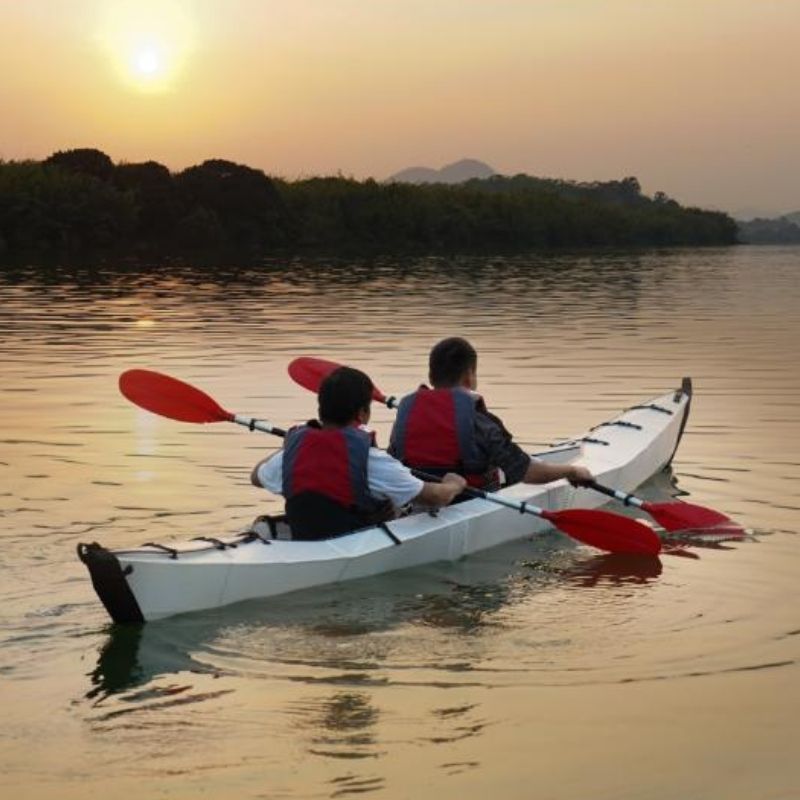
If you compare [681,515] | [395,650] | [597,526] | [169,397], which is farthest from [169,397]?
[395,650]

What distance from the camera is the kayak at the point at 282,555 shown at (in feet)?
22.3

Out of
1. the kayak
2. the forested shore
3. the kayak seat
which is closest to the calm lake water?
the kayak

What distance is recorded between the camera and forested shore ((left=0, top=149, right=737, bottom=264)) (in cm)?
6694

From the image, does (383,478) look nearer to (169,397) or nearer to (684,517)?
(684,517)

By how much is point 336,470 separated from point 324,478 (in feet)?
0.25

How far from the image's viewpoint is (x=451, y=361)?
8539 millimetres

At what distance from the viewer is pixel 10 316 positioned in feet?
91.8

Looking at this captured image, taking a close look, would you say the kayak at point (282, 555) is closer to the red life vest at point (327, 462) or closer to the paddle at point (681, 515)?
the red life vest at point (327, 462)

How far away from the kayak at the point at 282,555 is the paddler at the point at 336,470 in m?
0.13

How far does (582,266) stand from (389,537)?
176 feet

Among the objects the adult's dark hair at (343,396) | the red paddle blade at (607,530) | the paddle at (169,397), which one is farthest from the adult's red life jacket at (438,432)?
the paddle at (169,397)

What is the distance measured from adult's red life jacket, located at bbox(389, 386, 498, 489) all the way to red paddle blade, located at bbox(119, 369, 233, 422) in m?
1.69

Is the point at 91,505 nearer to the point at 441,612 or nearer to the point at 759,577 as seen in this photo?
the point at 441,612

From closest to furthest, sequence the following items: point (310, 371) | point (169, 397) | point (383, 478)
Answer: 1. point (383, 478)
2. point (169, 397)
3. point (310, 371)
